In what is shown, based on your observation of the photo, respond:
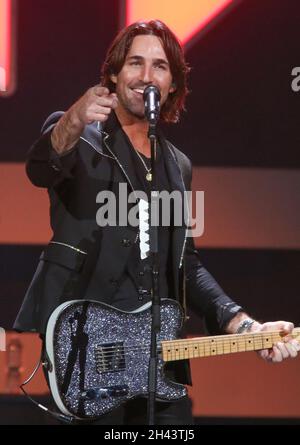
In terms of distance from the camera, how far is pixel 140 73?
9.25 feet

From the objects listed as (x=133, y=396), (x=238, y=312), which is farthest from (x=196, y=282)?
(x=133, y=396)

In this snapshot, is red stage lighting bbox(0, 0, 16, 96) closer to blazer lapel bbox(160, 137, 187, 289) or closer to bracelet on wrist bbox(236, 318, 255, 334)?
blazer lapel bbox(160, 137, 187, 289)

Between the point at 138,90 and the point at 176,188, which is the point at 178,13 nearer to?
the point at 138,90

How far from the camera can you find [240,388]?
12.4ft

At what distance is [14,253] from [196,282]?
1022mm

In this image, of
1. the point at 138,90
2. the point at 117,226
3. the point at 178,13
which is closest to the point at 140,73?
the point at 138,90

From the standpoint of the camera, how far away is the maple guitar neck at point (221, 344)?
2629mm

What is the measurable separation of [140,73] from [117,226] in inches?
21.2

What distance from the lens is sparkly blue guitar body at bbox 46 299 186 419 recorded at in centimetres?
251

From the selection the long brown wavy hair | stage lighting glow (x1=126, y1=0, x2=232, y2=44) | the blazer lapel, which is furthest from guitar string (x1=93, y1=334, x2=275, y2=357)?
stage lighting glow (x1=126, y1=0, x2=232, y2=44)

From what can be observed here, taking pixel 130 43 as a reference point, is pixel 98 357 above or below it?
below

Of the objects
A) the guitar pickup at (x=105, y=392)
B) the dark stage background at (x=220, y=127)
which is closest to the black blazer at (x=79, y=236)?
the guitar pickup at (x=105, y=392)
